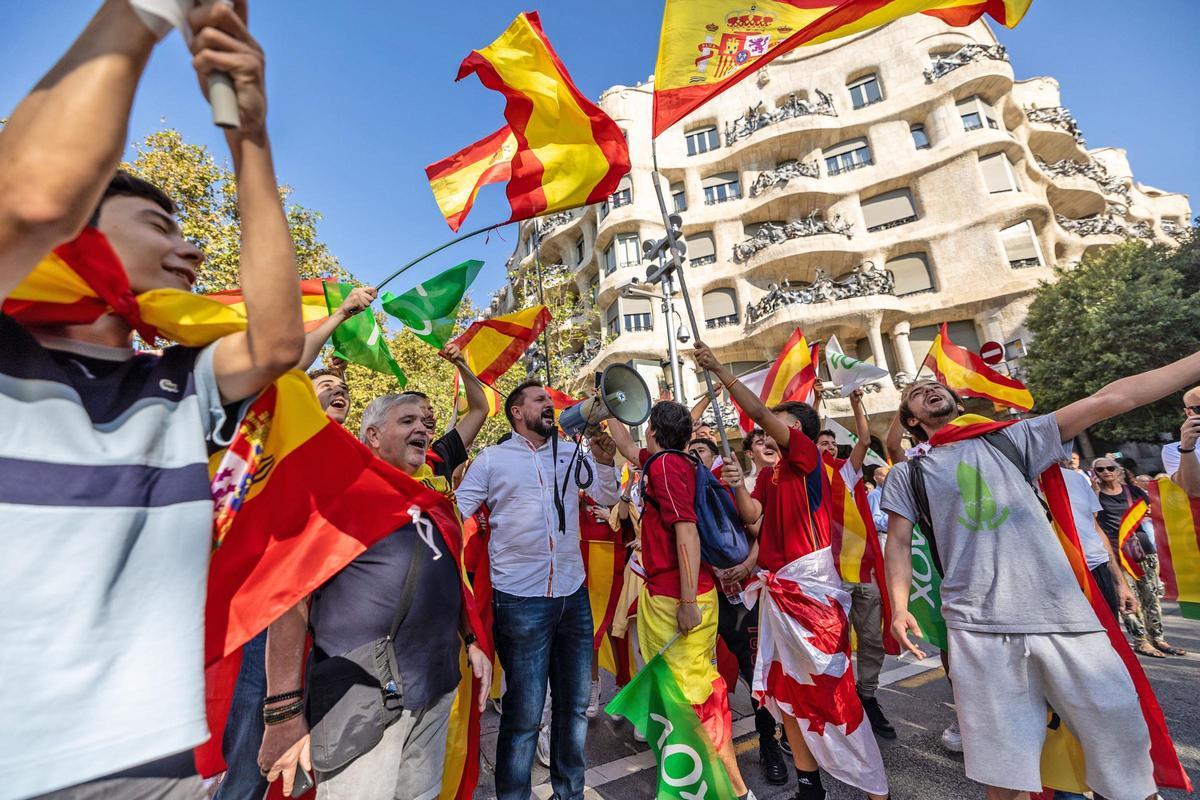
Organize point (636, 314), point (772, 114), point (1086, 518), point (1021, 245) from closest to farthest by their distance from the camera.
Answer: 1. point (1086, 518)
2. point (1021, 245)
3. point (636, 314)
4. point (772, 114)

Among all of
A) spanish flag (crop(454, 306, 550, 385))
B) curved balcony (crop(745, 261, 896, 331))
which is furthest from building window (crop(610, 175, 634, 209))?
spanish flag (crop(454, 306, 550, 385))

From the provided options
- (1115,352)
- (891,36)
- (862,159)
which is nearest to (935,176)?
(862,159)

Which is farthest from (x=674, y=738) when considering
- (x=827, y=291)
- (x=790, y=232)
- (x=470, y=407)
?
Result: (x=790, y=232)

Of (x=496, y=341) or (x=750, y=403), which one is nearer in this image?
(x=750, y=403)

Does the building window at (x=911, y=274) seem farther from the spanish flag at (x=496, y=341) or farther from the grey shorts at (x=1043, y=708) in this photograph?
the grey shorts at (x=1043, y=708)

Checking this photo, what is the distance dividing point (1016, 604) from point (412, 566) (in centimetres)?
254

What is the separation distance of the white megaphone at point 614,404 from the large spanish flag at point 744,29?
6.09 ft

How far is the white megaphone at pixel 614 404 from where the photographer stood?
3.61 metres

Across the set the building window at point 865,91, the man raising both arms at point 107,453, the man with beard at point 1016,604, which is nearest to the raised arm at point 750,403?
the man with beard at point 1016,604

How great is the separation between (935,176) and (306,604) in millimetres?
29728

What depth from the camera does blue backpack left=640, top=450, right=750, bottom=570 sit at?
326 cm

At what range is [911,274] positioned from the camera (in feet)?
82.7

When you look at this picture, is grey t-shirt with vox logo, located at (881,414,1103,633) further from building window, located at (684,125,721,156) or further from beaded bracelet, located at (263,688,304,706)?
building window, located at (684,125,721,156)

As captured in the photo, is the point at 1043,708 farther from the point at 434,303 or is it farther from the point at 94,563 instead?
the point at 434,303
